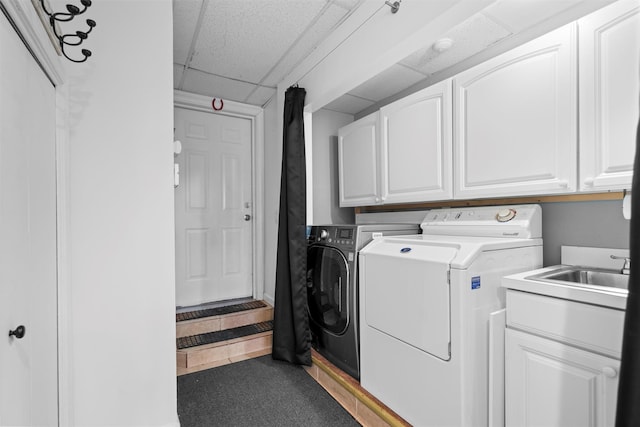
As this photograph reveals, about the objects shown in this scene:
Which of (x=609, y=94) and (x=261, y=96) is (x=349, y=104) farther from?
(x=609, y=94)

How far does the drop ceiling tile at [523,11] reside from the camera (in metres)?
1.65

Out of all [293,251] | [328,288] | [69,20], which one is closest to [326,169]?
[293,251]

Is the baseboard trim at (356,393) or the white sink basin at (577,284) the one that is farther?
the baseboard trim at (356,393)

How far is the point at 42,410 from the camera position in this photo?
1141 mm

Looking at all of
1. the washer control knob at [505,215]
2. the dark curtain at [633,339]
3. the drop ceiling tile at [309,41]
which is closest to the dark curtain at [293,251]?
the drop ceiling tile at [309,41]

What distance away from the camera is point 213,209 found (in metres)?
3.13

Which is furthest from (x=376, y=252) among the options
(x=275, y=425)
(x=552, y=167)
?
(x=275, y=425)

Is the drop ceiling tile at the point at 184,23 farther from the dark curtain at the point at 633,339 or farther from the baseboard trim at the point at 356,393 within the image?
the baseboard trim at the point at 356,393

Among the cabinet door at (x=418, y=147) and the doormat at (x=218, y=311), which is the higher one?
the cabinet door at (x=418, y=147)

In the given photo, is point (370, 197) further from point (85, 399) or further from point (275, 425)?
point (85, 399)

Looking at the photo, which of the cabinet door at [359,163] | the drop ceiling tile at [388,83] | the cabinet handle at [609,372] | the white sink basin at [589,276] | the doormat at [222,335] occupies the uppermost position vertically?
the drop ceiling tile at [388,83]

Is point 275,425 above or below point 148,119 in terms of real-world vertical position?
below

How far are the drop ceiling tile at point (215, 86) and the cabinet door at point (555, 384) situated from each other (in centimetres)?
276

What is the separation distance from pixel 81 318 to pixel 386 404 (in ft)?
5.37
